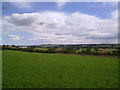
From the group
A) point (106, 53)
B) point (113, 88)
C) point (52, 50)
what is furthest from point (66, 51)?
point (113, 88)

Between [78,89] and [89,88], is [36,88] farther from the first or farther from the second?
[89,88]

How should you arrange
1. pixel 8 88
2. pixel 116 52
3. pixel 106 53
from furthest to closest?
pixel 106 53, pixel 116 52, pixel 8 88

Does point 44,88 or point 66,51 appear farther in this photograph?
point 66,51

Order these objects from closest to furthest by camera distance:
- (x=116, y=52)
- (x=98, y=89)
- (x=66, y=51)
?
1. (x=98, y=89)
2. (x=116, y=52)
3. (x=66, y=51)

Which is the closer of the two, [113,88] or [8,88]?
[8,88]

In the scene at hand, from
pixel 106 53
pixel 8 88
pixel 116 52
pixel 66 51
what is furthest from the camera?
pixel 66 51

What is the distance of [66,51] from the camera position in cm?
9025

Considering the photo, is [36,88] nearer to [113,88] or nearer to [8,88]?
[8,88]

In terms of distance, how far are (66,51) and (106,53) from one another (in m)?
30.9

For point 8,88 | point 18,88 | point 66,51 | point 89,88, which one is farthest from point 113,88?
point 66,51

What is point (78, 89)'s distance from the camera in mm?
8227

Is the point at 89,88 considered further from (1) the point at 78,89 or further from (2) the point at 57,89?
(2) the point at 57,89

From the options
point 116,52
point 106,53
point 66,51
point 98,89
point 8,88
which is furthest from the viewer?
point 66,51

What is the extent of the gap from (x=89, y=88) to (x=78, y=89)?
922 millimetres
